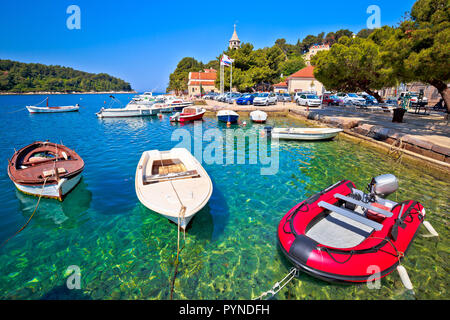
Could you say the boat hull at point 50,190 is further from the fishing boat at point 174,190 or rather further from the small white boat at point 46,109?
the small white boat at point 46,109

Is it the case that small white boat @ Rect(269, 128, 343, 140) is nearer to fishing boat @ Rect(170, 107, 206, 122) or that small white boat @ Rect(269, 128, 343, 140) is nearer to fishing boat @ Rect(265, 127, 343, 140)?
fishing boat @ Rect(265, 127, 343, 140)

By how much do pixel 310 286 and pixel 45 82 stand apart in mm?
223271

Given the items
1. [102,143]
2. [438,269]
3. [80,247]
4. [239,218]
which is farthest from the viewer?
[102,143]

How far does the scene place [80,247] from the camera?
5707mm

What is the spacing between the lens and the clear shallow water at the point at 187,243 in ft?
14.9

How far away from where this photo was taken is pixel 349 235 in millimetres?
5453

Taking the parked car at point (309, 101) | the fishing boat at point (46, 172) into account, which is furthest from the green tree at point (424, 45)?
the fishing boat at point (46, 172)

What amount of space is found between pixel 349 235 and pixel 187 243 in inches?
169

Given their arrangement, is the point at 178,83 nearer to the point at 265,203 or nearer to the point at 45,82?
the point at 265,203

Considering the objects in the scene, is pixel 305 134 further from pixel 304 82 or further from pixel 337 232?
pixel 304 82

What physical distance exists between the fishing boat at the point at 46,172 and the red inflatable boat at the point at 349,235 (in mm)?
7752

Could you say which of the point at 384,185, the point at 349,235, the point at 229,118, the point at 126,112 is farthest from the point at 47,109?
the point at 384,185
